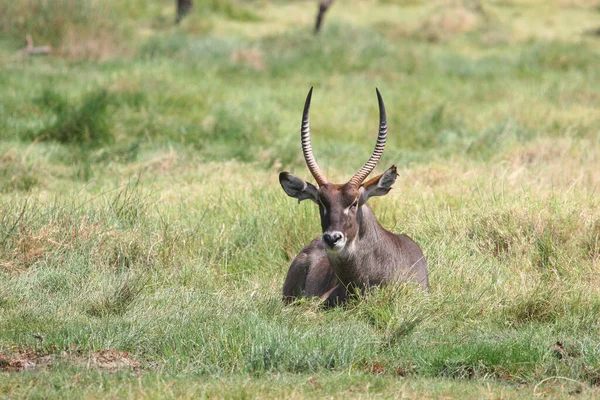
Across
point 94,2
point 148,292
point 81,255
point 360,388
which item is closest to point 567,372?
point 360,388

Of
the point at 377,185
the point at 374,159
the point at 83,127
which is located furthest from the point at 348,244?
the point at 83,127

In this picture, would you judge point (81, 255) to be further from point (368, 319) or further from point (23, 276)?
point (368, 319)

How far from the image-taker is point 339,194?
6.72 meters

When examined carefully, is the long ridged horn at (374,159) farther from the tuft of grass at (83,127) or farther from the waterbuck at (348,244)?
the tuft of grass at (83,127)

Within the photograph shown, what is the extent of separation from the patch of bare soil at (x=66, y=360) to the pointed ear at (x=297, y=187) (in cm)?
178

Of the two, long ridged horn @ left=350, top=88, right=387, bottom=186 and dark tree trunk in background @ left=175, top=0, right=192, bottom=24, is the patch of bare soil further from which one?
dark tree trunk in background @ left=175, top=0, right=192, bottom=24

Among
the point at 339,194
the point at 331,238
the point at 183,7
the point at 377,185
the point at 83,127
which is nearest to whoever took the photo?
the point at 331,238

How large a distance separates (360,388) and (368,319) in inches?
57.8

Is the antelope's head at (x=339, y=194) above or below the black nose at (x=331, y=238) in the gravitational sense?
above

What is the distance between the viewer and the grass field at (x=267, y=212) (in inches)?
225

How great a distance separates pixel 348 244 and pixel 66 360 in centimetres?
210

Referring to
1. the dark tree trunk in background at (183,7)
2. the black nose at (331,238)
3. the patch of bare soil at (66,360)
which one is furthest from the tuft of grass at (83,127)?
the dark tree trunk in background at (183,7)

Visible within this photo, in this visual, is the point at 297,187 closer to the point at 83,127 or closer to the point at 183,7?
the point at 83,127

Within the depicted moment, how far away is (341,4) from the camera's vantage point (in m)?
25.3
